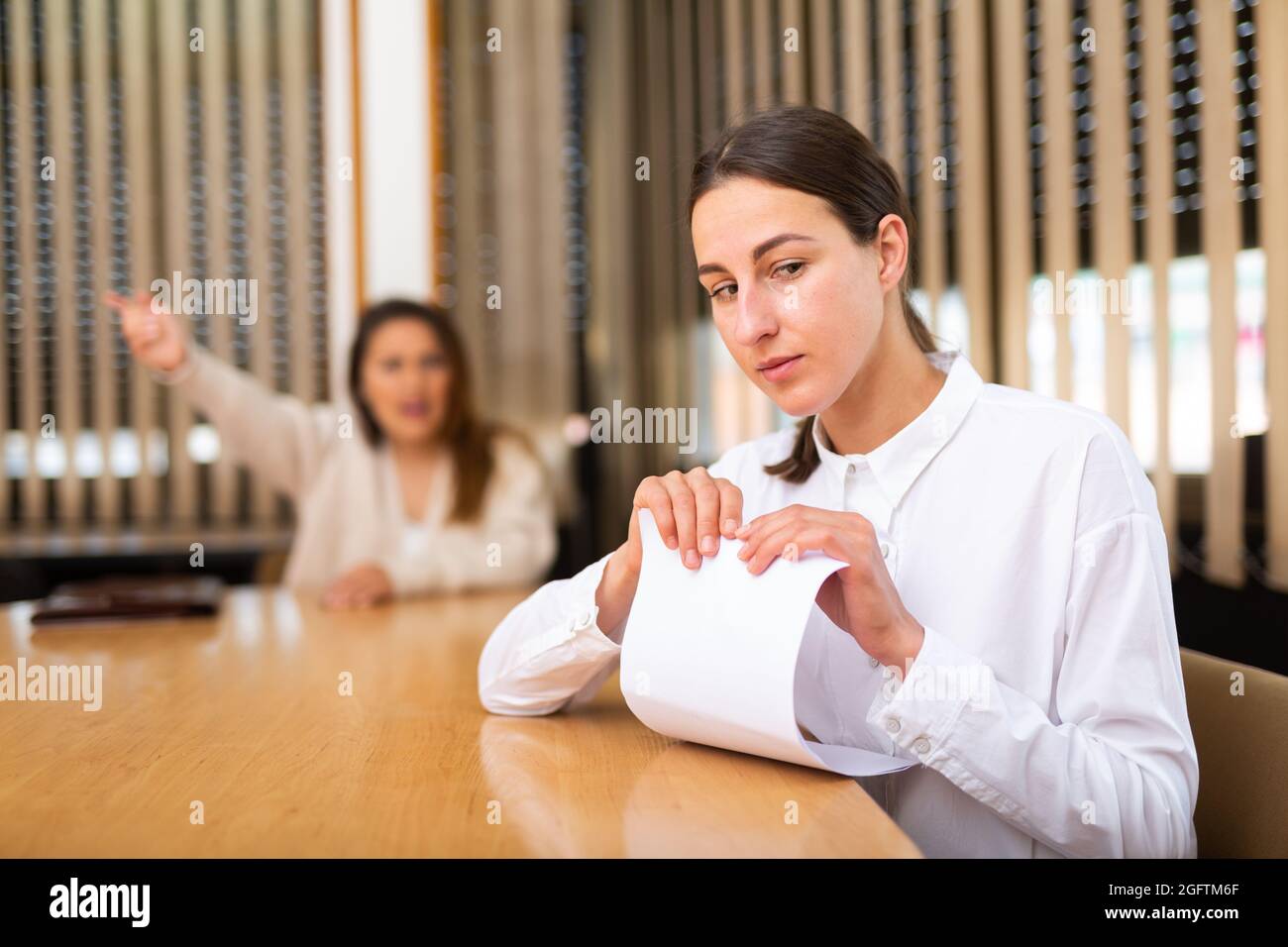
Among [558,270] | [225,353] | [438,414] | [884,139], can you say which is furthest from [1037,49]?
[225,353]

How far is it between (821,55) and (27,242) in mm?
2789

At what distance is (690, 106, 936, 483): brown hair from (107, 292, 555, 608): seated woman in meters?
1.55

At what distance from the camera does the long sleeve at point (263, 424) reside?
283cm

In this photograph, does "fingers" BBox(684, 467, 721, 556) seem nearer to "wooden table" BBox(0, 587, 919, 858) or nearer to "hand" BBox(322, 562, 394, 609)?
"wooden table" BBox(0, 587, 919, 858)

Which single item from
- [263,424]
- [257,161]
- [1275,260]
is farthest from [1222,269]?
[257,161]

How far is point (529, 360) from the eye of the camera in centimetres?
403

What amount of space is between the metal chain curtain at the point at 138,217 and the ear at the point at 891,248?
311 cm

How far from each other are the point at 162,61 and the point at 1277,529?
379 centimetres

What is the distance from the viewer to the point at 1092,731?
38.9 inches

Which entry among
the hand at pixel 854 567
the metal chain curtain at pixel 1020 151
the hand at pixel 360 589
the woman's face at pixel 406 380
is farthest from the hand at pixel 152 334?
the hand at pixel 854 567

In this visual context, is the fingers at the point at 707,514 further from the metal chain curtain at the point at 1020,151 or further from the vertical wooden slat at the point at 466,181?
the vertical wooden slat at the point at 466,181
